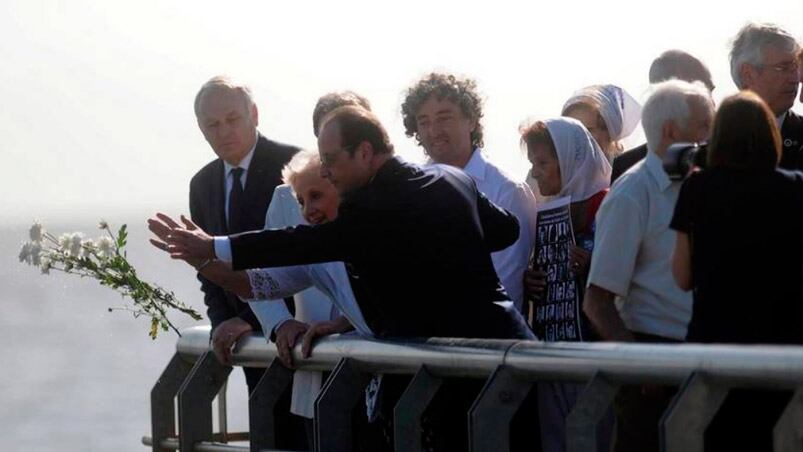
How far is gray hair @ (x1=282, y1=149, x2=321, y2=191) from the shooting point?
7.41m

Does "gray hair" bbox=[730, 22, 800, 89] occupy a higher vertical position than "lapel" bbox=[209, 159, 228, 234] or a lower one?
higher

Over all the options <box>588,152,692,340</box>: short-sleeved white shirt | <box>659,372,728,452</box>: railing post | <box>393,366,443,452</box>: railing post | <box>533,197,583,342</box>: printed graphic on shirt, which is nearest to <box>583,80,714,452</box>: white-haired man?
<box>588,152,692,340</box>: short-sleeved white shirt

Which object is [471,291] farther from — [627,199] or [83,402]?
[83,402]

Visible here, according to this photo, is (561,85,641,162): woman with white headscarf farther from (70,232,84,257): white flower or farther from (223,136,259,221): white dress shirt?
(70,232,84,257): white flower

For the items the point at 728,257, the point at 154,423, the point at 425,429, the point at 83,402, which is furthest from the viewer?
the point at 83,402

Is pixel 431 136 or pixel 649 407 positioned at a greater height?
pixel 431 136

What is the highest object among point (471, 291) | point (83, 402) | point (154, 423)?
point (471, 291)

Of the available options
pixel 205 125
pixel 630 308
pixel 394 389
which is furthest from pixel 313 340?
pixel 205 125

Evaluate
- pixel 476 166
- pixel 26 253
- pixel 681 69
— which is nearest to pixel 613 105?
pixel 681 69

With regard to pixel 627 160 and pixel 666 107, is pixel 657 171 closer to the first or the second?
pixel 666 107

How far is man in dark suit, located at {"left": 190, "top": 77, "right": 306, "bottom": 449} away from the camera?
94.8 inches

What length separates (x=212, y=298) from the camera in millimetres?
8781

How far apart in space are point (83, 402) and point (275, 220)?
56.5 metres

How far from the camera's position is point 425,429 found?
259 inches
